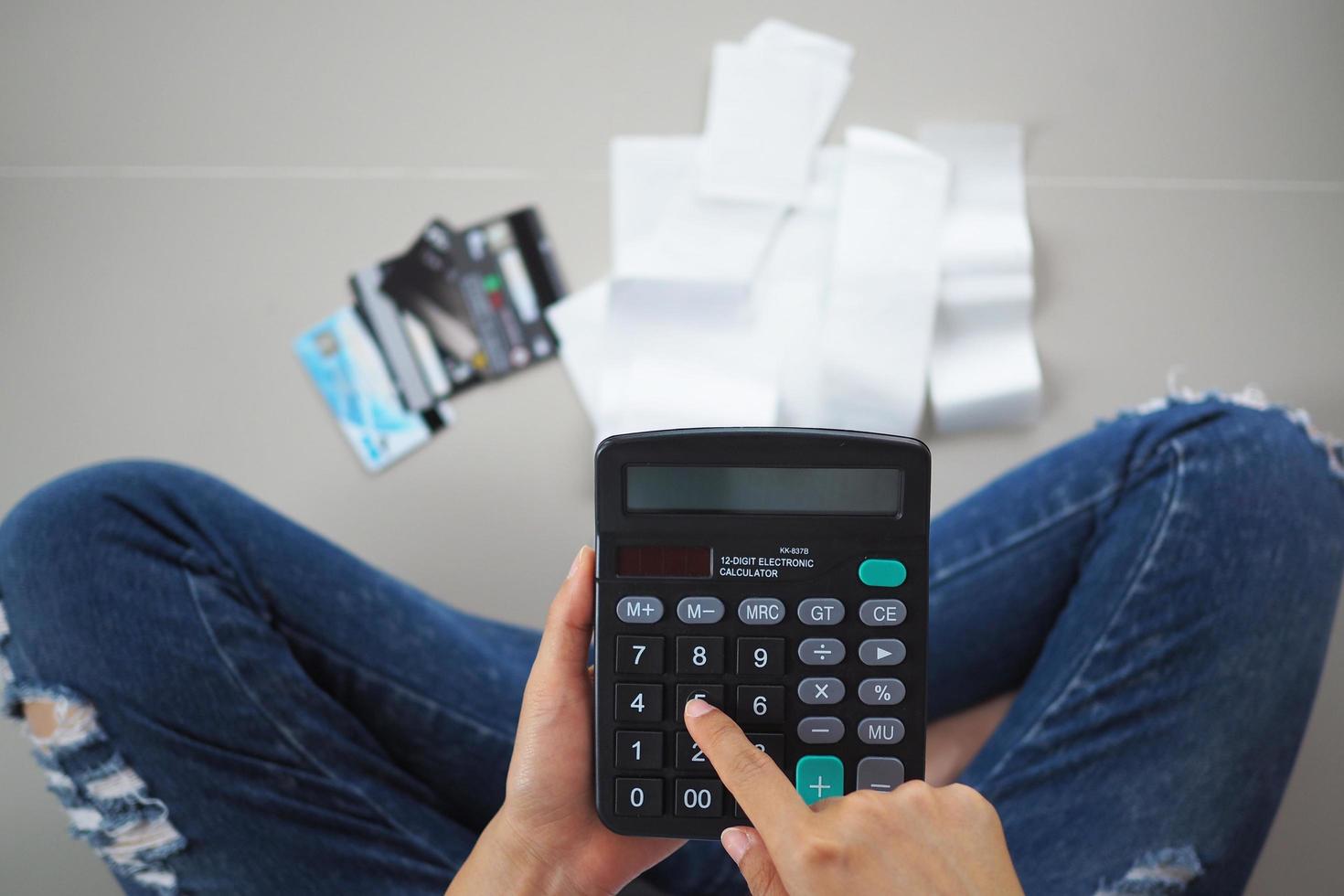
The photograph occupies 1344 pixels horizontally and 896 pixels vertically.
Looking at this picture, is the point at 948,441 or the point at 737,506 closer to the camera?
the point at 737,506

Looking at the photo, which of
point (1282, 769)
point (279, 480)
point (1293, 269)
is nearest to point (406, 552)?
point (279, 480)

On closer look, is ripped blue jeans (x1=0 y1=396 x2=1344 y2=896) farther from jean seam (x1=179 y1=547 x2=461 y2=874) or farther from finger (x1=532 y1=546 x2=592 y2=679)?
finger (x1=532 y1=546 x2=592 y2=679)

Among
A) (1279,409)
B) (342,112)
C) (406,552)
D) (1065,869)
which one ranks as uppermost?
(342,112)

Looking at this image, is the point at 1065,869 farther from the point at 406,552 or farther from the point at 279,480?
the point at 279,480

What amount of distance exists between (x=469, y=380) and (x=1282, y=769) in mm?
622

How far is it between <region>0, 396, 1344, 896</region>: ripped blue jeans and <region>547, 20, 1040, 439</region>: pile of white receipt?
0.60 feet

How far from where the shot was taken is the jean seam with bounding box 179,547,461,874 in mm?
551

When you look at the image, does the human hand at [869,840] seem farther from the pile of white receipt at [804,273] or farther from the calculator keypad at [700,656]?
the pile of white receipt at [804,273]

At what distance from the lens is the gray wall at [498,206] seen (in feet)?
2.55

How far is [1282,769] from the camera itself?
0.57 meters

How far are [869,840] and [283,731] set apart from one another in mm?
363

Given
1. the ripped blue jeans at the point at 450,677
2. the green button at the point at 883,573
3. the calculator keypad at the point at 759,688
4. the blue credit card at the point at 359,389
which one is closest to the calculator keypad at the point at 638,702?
the calculator keypad at the point at 759,688

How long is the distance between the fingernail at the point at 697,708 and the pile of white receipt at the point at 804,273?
356mm

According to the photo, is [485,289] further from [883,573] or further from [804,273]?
[883,573]
